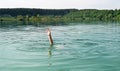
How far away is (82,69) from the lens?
22922 millimetres

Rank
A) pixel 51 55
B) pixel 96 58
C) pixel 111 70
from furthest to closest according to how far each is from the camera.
A: pixel 51 55 → pixel 96 58 → pixel 111 70

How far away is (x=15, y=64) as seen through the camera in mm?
25453

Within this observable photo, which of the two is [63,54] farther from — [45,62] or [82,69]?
[82,69]

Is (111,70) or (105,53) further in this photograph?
(105,53)

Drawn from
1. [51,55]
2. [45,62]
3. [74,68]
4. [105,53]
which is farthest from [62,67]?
[105,53]

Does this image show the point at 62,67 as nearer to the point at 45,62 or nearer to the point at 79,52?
the point at 45,62

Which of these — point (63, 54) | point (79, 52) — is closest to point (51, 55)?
point (63, 54)

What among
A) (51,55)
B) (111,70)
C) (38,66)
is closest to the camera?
(111,70)

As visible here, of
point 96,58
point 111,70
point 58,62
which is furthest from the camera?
point 96,58

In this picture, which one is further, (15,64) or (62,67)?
(15,64)

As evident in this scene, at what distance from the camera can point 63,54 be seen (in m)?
30.5

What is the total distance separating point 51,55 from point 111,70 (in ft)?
31.3

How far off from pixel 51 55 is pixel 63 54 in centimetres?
136

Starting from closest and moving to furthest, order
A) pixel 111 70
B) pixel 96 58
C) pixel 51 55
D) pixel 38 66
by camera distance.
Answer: pixel 111 70 → pixel 38 66 → pixel 96 58 → pixel 51 55
